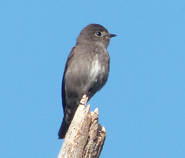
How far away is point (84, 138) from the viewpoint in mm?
5906

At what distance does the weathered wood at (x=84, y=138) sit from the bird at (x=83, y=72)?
2865mm

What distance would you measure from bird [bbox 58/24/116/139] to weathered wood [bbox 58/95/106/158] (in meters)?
2.87

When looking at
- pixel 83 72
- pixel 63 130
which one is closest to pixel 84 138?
pixel 63 130

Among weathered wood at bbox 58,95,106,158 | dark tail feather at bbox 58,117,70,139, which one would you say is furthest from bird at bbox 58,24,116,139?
weathered wood at bbox 58,95,106,158

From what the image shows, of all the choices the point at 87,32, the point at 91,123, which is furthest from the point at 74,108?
the point at 91,123

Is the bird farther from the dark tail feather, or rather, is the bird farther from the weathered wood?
the weathered wood

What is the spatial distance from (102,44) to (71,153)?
464cm

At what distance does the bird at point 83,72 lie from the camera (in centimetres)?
909

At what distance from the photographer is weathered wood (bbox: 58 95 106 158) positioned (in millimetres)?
5828

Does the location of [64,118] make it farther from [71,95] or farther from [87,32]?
[87,32]

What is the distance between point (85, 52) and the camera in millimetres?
9344

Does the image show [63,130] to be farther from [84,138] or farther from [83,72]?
[84,138]

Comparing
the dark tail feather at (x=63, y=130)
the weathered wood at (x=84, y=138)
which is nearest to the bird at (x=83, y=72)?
the dark tail feather at (x=63, y=130)

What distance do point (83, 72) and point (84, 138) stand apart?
133 inches
